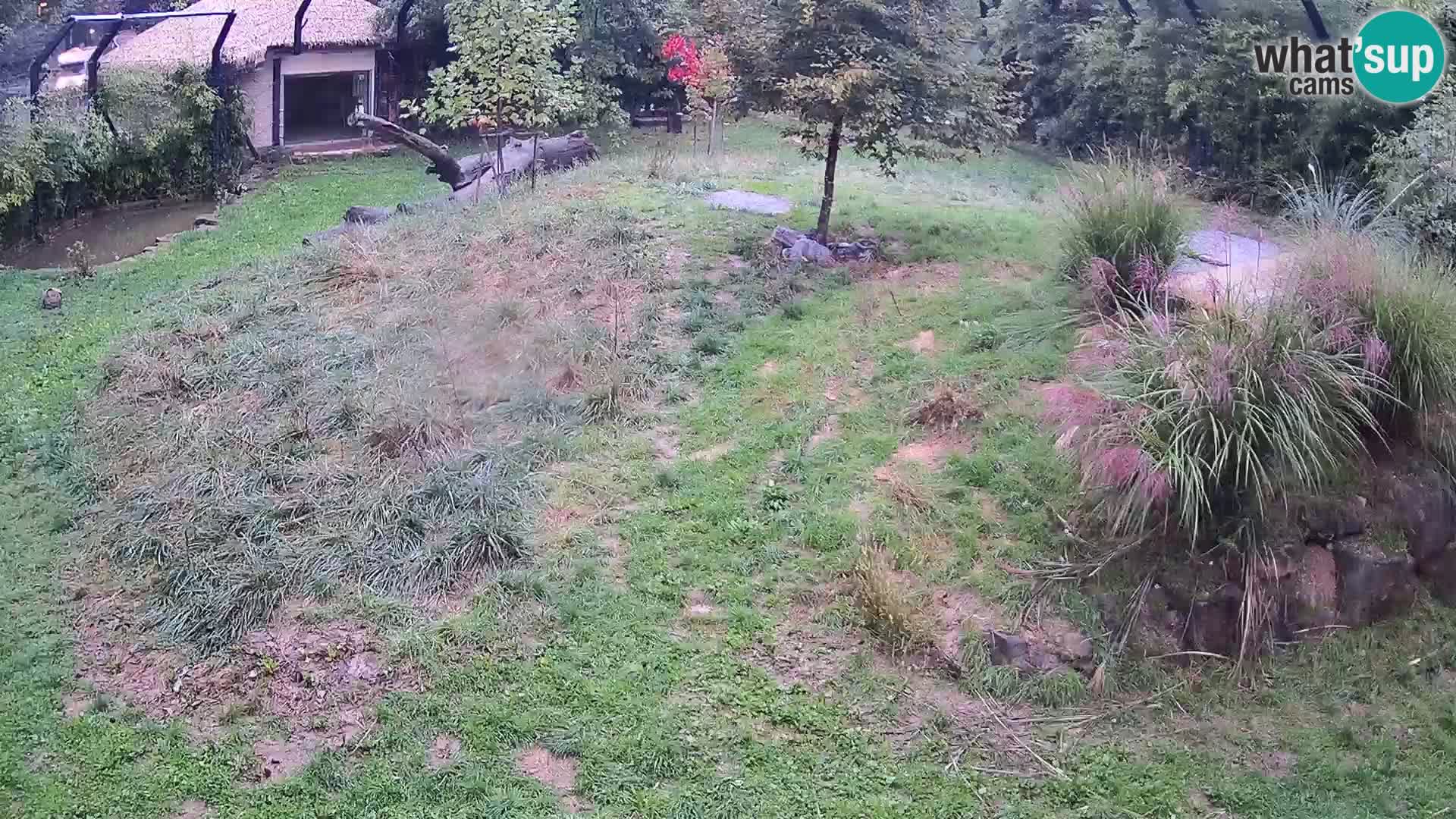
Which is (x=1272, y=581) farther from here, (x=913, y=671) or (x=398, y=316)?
(x=398, y=316)

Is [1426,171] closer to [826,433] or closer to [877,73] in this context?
[877,73]

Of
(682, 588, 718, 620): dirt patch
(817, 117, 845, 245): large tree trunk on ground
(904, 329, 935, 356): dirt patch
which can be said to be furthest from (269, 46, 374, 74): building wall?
(682, 588, 718, 620): dirt patch

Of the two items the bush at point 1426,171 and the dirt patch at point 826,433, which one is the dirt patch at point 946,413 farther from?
the bush at point 1426,171

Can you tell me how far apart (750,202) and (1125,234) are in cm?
481

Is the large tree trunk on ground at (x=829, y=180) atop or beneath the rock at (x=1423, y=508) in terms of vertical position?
atop

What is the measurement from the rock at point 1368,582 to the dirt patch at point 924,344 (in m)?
2.97

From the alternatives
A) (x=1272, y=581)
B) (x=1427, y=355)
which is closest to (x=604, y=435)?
(x=1272, y=581)

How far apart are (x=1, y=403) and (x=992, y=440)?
22.2 ft

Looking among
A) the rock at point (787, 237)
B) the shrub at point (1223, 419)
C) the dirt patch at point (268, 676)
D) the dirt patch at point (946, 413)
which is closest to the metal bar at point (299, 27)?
the rock at point (787, 237)

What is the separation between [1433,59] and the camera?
393 inches

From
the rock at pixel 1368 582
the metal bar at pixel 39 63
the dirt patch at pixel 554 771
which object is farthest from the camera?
the metal bar at pixel 39 63

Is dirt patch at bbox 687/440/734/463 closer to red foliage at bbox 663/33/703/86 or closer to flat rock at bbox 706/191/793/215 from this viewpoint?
flat rock at bbox 706/191/793/215

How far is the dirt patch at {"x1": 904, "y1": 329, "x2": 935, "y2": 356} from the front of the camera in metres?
7.54

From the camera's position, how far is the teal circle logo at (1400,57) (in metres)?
10.0
